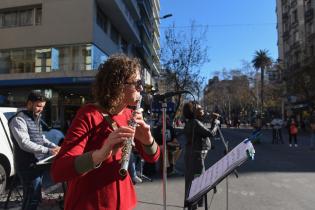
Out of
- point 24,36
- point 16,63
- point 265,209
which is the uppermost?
point 24,36

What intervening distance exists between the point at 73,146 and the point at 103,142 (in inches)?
8.0

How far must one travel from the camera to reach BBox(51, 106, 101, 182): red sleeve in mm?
2287

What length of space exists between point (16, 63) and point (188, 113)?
2740cm

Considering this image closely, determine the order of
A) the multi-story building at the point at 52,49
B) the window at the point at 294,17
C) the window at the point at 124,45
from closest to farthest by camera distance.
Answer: the multi-story building at the point at 52,49
the window at the point at 124,45
the window at the point at 294,17

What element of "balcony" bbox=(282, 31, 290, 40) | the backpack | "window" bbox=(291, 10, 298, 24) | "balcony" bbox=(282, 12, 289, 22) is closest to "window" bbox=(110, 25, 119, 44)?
the backpack

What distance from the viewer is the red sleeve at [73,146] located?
A: 7.50ft

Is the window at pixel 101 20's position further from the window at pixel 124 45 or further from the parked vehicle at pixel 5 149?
the parked vehicle at pixel 5 149

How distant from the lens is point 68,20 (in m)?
31.5

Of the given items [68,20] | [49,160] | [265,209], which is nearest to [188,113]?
[265,209]

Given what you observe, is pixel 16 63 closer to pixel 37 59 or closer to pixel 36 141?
pixel 37 59

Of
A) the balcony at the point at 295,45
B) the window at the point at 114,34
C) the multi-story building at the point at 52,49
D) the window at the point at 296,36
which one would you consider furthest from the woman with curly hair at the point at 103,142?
the window at the point at 296,36

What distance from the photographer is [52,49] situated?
3161 cm

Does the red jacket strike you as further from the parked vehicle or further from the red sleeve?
the parked vehicle

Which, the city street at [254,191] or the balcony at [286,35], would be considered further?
the balcony at [286,35]
